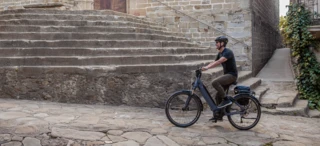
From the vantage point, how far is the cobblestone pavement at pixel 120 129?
387cm

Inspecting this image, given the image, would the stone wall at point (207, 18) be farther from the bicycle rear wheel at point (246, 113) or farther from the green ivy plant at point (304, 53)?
the bicycle rear wheel at point (246, 113)

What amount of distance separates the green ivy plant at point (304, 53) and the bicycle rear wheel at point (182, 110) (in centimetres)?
424

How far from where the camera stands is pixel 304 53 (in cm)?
845

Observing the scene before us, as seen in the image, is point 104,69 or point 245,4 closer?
point 104,69

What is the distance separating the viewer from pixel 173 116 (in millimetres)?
4852

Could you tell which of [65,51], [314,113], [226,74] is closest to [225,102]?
[226,74]

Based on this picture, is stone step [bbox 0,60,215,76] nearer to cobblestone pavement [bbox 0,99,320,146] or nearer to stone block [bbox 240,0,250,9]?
cobblestone pavement [bbox 0,99,320,146]

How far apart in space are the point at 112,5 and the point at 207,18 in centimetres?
448

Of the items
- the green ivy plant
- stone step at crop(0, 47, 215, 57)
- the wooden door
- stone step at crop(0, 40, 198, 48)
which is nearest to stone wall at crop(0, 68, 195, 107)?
stone step at crop(0, 47, 215, 57)

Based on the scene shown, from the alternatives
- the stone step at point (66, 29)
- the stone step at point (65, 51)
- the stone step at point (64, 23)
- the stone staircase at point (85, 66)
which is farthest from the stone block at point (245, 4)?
the stone step at point (65, 51)

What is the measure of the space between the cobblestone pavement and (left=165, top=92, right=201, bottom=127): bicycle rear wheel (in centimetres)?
13

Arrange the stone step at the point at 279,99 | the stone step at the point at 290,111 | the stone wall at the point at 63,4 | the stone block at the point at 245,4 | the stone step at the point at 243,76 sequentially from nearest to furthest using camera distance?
1. the stone step at the point at 290,111
2. the stone step at the point at 279,99
3. the stone step at the point at 243,76
4. the stone block at the point at 245,4
5. the stone wall at the point at 63,4

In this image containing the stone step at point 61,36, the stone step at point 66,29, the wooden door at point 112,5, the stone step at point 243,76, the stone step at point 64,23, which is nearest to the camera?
the stone step at point 61,36

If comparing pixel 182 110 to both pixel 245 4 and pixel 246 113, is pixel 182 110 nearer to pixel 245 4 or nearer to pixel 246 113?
pixel 246 113
